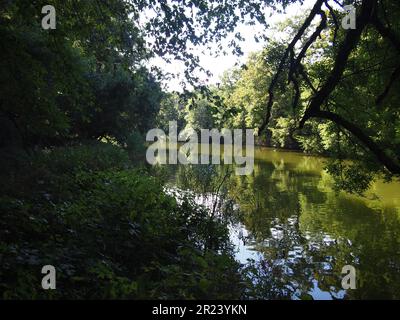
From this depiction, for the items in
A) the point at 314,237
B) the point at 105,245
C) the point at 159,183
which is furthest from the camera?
the point at 159,183

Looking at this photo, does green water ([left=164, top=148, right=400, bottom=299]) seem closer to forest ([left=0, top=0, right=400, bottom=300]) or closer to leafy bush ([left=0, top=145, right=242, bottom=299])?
forest ([left=0, top=0, right=400, bottom=300])

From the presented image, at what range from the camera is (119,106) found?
23547 millimetres

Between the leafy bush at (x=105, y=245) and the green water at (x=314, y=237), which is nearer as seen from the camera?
the leafy bush at (x=105, y=245)

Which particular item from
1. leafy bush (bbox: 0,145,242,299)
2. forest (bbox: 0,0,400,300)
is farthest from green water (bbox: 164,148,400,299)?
leafy bush (bbox: 0,145,242,299)

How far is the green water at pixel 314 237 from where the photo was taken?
27.3 feet

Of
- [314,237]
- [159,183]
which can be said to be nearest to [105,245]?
[314,237]

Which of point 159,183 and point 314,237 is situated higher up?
point 159,183

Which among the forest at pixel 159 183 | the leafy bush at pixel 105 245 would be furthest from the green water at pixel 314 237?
the leafy bush at pixel 105 245

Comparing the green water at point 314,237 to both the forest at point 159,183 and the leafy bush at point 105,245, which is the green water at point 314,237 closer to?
the forest at point 159,183

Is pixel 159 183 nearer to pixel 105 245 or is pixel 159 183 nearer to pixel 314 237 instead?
pixel 314 237

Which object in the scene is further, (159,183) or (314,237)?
(159,183)

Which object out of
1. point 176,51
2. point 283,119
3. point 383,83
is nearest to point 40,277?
point 176,51

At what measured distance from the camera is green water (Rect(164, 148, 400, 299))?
8.31 m

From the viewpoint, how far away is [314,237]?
11.6 meters
